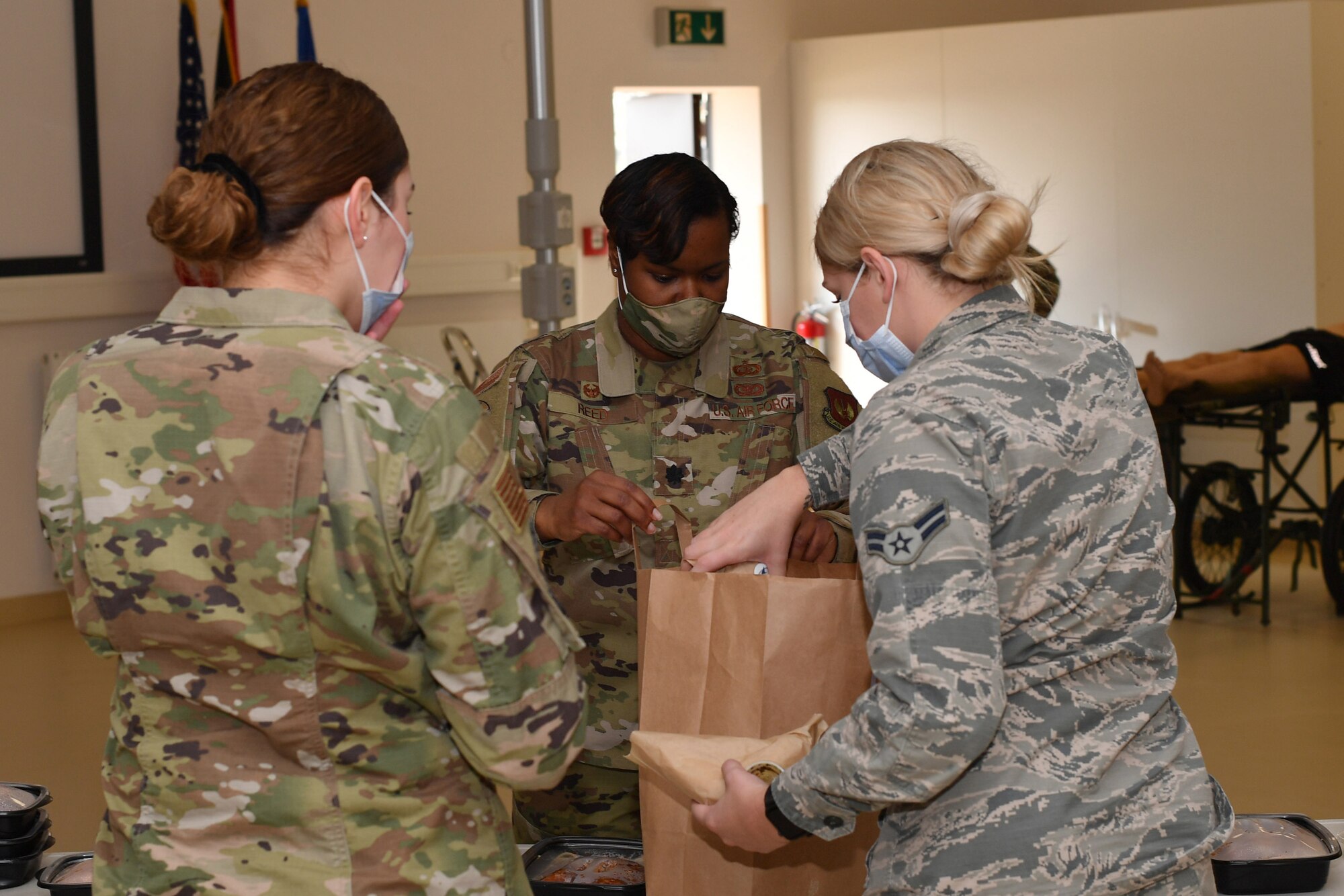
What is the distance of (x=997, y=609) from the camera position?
1.15 meters

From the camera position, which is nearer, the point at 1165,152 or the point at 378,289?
the point at 378,289

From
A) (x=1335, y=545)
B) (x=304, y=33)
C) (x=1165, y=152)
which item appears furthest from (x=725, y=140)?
(x=1335, y=545)

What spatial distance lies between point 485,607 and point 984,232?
0.60 metres

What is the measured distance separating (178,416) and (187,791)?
0.32 m

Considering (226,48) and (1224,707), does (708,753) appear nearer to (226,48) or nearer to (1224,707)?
(1224,707)

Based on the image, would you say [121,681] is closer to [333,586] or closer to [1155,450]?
[333,586]

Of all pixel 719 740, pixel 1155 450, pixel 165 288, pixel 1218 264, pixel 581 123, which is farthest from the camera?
pixel 581 123

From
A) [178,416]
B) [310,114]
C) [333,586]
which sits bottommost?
[333,586]

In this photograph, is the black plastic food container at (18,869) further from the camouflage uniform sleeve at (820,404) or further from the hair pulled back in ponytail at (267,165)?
the camouflage uniform sleeve at (820,404)

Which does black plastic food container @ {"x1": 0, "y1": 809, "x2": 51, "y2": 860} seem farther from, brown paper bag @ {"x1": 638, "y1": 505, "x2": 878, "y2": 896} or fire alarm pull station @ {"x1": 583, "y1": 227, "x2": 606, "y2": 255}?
fire alarm pull station @ {"x1": 583, "y1": 227, "x2": 606, "y2": 255}

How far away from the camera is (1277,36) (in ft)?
22.3

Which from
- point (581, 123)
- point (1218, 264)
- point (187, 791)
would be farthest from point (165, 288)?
point (187, 791)

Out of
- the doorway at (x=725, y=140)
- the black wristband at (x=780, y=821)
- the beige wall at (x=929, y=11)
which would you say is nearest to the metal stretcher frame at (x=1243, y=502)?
the doorway at (x=725, y=140)

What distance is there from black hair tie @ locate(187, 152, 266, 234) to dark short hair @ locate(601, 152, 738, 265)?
952mm
